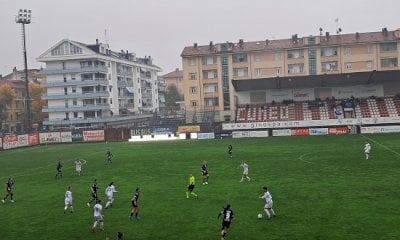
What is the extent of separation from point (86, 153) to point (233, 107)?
132ft

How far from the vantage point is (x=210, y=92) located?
3812 inches

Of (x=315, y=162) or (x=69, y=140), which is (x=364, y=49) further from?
(x=69, y=140)

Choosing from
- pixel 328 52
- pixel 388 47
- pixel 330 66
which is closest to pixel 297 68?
pixel 330 66

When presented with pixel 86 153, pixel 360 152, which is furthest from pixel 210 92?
pixel 360 152

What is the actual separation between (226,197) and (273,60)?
68.4 metres

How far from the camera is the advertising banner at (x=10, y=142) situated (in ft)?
248

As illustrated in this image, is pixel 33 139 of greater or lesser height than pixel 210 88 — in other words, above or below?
below

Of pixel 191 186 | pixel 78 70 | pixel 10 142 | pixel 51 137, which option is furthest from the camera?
pixel 78 70

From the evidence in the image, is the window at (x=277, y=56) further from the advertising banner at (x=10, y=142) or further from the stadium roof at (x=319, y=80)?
the advertising banner at (x=10, y=142)

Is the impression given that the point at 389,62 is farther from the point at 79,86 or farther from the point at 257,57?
the point at 79,86

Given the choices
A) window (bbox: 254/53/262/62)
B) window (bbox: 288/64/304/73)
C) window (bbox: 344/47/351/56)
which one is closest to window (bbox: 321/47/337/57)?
window (bbox: 344/47/351/56)

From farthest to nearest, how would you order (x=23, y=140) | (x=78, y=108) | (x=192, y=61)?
(x=78, y=108) < (x=192, y=61) < (x=23, y=140)

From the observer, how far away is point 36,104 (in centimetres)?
12112

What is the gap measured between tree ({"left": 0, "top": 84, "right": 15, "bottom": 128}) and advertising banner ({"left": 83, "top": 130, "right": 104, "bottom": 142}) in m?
36.6
